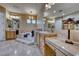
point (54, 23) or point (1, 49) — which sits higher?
point (54, 23)

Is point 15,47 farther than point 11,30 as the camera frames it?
Yes

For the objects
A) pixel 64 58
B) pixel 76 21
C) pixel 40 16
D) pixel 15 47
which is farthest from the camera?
pixel 15 47

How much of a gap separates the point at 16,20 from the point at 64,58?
942mm

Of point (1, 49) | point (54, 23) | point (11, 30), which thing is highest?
point (54, 23)

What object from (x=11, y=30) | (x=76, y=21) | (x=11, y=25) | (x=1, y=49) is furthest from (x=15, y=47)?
(x=76, y=21)

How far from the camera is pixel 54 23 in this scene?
153cm

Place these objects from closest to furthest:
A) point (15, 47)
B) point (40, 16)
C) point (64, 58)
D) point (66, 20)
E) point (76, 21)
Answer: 1. point (64, 58)
2. point (76, 21)
3. point (66, 20)
4. point (40, 16)
5. point (15, 47)

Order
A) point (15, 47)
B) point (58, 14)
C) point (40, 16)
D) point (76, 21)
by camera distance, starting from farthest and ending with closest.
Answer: point (15, 47) → point (40, 16) → point (58, 14) → point (76, 21)

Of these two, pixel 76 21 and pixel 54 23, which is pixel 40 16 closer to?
pixel 54 23

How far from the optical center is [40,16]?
168cm

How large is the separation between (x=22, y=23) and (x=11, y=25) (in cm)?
18

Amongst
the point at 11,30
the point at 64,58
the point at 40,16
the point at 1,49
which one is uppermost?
the point at 40,16

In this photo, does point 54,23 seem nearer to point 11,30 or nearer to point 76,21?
point 76,21

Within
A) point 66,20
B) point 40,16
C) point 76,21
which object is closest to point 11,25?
point 40,16
